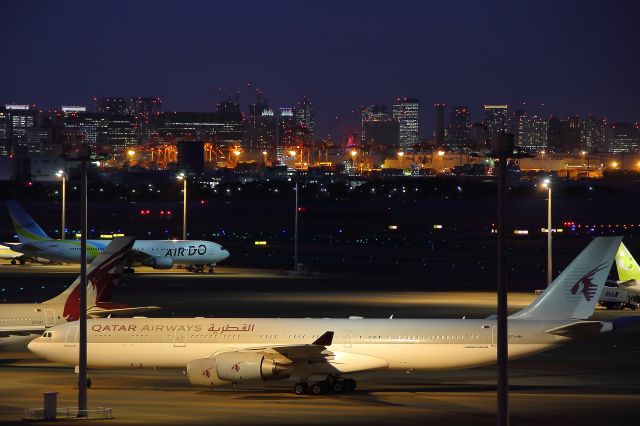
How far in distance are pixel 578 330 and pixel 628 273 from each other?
116 ft

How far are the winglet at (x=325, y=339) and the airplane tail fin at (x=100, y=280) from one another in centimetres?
1334

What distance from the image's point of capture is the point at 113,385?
47.0 metres

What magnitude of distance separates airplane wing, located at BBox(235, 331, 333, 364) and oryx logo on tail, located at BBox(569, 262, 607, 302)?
9.37 meters

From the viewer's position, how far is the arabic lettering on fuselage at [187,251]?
114 meters

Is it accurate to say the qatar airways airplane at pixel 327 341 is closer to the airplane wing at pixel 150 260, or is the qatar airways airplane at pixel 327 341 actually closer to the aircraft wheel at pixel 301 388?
the aircraft wheel at pixel 301 388

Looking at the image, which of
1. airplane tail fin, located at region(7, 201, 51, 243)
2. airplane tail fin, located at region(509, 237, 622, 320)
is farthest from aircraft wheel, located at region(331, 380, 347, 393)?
airplane tail fin, located at region(7, 201, 51, 243)

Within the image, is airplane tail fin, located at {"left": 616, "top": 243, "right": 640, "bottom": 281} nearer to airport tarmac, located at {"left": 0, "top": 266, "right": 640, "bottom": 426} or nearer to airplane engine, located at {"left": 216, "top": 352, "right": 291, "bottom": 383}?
airport tarmac, located at {"left": 0, "top": 266, "right": 640, "bottom": 426}

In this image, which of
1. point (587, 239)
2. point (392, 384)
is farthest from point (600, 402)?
point (587, 239)

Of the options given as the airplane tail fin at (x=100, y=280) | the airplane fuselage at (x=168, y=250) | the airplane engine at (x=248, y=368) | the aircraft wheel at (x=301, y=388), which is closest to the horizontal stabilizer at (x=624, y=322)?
the aircraft wheel at (x=301, y=388)

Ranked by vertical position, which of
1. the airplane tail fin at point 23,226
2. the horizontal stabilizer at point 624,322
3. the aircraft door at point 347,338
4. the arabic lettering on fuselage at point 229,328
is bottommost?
the aircraft door at point 347,338

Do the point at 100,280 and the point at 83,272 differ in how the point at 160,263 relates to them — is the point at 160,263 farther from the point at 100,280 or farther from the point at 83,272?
the point at 83,272

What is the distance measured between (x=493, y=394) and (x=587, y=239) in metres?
121

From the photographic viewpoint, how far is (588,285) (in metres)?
46.2

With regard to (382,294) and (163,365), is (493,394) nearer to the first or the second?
(163,365)
